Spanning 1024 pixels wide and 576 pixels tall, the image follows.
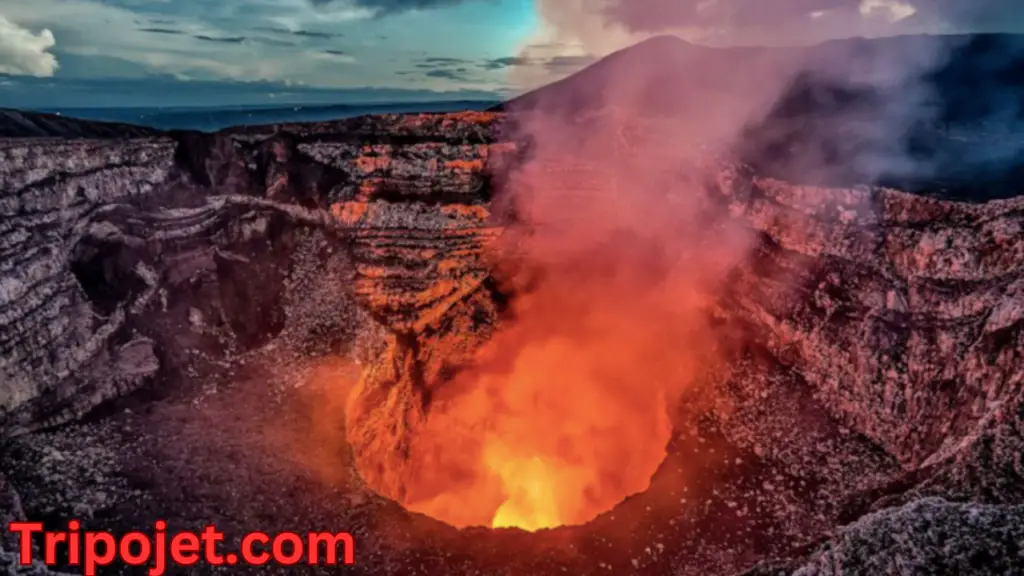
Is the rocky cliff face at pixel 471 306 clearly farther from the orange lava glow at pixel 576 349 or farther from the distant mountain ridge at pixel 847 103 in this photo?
the distant mountain ridge at pixel 847 103

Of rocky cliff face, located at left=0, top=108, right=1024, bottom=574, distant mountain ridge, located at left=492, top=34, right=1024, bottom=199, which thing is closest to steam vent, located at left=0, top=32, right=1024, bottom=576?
rocky cliff face, located at left=0, top=108, right=1024, bottom=574

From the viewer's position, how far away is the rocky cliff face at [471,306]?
13.7m

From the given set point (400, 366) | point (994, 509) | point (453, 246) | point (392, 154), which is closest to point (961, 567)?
point (994, 509)

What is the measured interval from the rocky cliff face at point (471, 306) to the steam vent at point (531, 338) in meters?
0.08

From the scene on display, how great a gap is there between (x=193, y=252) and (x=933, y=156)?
22878 millimetres

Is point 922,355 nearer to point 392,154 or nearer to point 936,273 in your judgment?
point 936,273

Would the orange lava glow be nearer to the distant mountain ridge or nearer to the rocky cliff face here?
the rocky cliff face

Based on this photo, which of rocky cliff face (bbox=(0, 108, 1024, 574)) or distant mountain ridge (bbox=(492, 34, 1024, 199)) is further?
distant mountain ridge (bbox=(492, 34, 1024, 199))

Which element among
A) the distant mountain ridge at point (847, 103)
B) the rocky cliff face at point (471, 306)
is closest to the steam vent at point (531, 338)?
the rocky cliff face at point (471, 306)

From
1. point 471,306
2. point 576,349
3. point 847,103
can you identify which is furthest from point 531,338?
point 847,103

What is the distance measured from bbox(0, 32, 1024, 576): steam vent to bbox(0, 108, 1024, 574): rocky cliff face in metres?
0.08

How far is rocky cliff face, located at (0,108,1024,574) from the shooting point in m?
13.7

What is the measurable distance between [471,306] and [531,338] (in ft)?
8.50

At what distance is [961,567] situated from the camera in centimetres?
777
